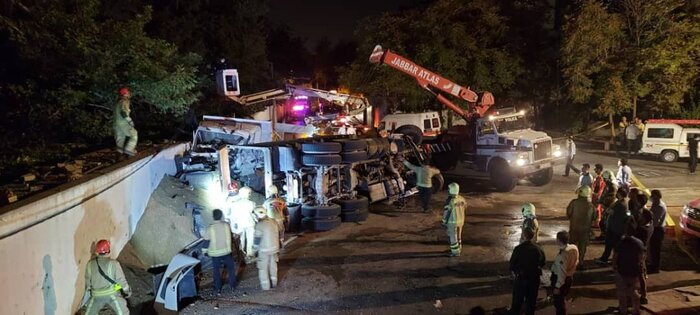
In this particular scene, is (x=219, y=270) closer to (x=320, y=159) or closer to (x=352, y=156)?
(x=320, y=159)

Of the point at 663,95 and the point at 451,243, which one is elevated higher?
the point at 663,95

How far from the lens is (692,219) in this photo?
9.21 meters

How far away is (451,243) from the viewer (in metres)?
9.15

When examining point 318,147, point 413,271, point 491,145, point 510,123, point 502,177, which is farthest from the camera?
point 510,123

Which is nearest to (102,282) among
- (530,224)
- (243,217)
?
(243,217)

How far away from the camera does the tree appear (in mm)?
12211

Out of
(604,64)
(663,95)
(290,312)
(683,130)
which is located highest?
(604,64)

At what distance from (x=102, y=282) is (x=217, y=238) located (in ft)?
6.45

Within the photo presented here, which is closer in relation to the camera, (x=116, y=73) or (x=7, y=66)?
(x=116, y=73)

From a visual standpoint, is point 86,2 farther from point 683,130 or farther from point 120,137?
point 683,130

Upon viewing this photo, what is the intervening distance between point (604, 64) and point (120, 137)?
22.0m

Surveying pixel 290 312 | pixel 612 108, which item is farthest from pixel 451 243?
pixel 612 108

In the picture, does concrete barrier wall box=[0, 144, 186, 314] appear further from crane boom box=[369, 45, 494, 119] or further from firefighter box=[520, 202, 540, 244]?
crane boom box=[369, 45, 494, 119]

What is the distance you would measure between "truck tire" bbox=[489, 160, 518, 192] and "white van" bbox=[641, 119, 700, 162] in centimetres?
844
